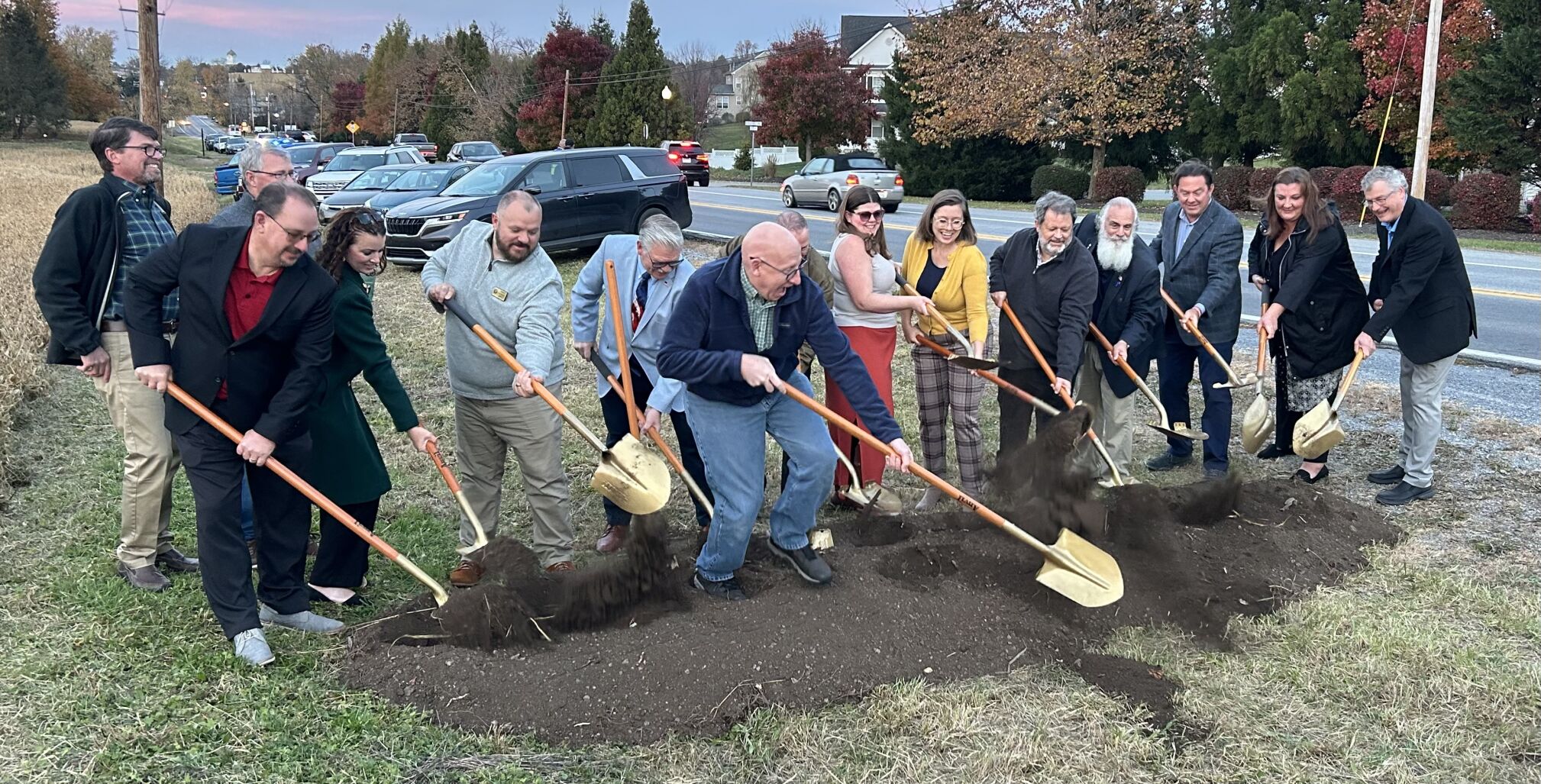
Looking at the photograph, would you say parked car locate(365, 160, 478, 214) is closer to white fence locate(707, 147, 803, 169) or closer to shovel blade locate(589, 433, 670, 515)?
shovel blade locate(589, 433, 670, 515)

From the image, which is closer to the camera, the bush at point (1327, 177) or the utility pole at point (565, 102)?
the bush at point (1327, 177)

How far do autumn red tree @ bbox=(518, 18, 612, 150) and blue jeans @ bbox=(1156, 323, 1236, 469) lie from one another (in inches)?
1695

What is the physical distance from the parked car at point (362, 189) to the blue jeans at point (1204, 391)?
14.3 meters

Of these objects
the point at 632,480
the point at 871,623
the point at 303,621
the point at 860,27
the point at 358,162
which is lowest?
the point at 303,621

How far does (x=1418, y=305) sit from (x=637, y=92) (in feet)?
137

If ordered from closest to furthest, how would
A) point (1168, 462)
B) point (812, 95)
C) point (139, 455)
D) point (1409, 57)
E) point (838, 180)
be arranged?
point (139, 455)
point (1168, 462)
point (1409, 57)
point (838, 180)
point (812, 95)

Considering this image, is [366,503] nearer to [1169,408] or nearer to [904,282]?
[904,282]

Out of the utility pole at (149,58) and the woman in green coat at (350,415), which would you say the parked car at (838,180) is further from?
the woman in green coat at (350,415)

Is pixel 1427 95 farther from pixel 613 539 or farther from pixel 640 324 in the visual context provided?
pixel 613 539

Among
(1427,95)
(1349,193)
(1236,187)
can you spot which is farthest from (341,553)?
(1236,187)

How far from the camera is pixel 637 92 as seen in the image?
145 feet

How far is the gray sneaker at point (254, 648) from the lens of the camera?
3650mm

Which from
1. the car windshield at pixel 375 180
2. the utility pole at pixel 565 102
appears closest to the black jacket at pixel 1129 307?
the car windshield at pixel 375 180

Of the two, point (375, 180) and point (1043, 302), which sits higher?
point (375, 180)
